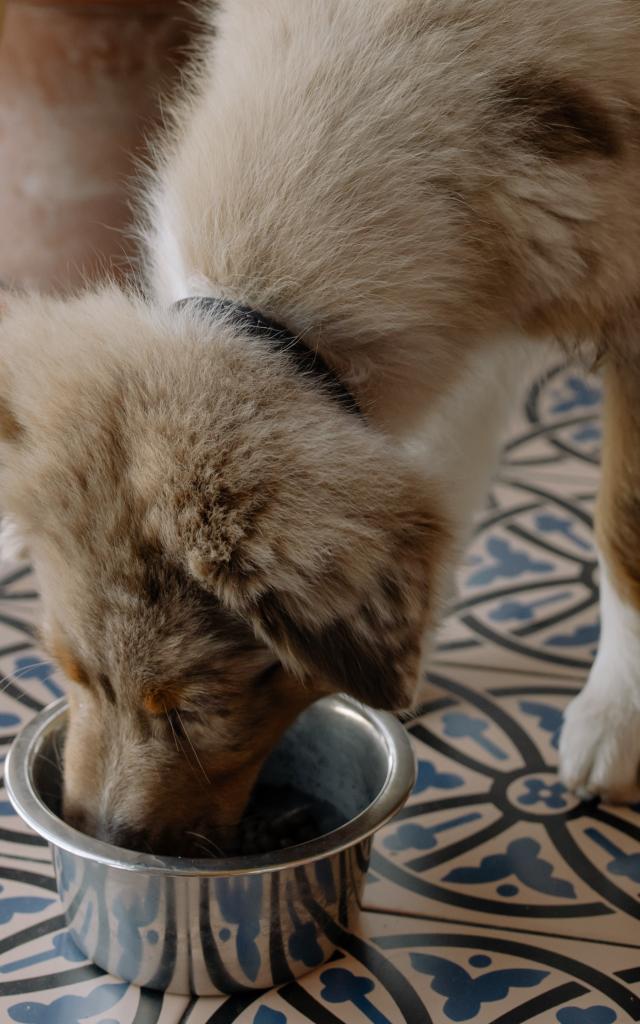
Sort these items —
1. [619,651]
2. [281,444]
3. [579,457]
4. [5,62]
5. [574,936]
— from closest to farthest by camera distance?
[281,444] → [574,936] → [619,651] → [5,62] → [579,457]

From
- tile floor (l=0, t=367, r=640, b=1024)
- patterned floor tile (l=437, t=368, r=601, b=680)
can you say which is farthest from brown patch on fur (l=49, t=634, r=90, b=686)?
patterned floor tile (l=437, t=368, r=601, b=680)

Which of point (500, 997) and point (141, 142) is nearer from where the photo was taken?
point (500, 997)

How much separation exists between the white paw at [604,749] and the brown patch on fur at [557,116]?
842 millimetres

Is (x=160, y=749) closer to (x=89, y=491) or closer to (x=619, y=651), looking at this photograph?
(x=89, y=491)

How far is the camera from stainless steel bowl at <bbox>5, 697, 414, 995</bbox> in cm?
144

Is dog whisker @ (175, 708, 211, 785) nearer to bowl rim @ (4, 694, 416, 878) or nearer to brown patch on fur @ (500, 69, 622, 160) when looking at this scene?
bowl rim @ (4, 694, 416, 878)

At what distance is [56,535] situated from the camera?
146 centimetres

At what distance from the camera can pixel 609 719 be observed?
1.99 m

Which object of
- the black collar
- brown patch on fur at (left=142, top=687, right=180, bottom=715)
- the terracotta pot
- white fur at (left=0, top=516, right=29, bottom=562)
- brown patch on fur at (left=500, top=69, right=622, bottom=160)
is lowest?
brown patch on fur at (left=142, top=687, right=180, bottom=715)

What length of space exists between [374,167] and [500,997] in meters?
0.99

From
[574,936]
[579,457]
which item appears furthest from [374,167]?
[579,457]

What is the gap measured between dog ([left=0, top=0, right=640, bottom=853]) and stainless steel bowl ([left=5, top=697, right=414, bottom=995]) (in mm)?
73

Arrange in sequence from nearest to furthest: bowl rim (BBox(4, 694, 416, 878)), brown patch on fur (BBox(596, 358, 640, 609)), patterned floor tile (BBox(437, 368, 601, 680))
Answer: bowl rim (BBox(4, 694, 416, 878)) → brown patch on fur (BBox(596, 358, 640, 609)) → patterned floor tile (BBox(437, 368, 601, 680))

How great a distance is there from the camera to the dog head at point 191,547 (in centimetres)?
131
